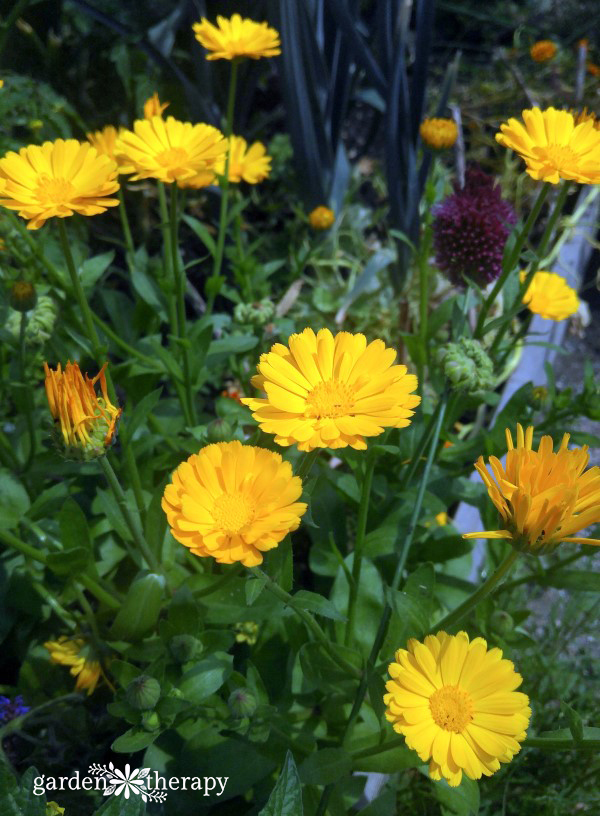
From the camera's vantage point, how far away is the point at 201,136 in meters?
1.01

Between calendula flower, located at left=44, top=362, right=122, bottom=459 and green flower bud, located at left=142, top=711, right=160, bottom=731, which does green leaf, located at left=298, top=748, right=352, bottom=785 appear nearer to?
green flower bud, located at left=142, top=711, right=160, bottom=731

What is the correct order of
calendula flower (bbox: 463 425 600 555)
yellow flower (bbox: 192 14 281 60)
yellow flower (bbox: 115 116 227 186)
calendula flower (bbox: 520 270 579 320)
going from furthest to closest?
calendula flower (bbox: 520 270 579 320)
yellow flower (bbox: 192 14 281 60)
yellow flower (bbox: 115 116 227 186)
calendula flower (bbox: 463 425 600 555)

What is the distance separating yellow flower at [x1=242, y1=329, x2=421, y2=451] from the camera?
64cm

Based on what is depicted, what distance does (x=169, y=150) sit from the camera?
1.00 meters

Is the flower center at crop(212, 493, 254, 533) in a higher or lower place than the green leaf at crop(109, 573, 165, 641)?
Result: higher

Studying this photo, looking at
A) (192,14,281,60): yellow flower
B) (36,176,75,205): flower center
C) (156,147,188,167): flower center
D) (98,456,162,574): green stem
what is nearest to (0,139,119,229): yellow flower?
(36,176,75,205): flower center

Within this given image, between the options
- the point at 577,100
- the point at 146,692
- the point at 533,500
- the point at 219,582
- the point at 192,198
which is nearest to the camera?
the point at 533,500

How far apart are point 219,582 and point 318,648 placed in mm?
146

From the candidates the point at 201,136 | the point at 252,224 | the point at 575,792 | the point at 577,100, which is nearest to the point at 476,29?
the point at 577,100

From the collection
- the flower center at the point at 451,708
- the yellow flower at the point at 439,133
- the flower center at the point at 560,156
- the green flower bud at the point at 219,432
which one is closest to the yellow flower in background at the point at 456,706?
the flower center at the point at 451,708

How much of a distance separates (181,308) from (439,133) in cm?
49

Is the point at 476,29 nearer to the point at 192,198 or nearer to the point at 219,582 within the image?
the point at 192,198

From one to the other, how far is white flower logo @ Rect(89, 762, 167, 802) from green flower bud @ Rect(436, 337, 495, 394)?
1.94 feet

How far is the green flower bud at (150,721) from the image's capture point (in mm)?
807
